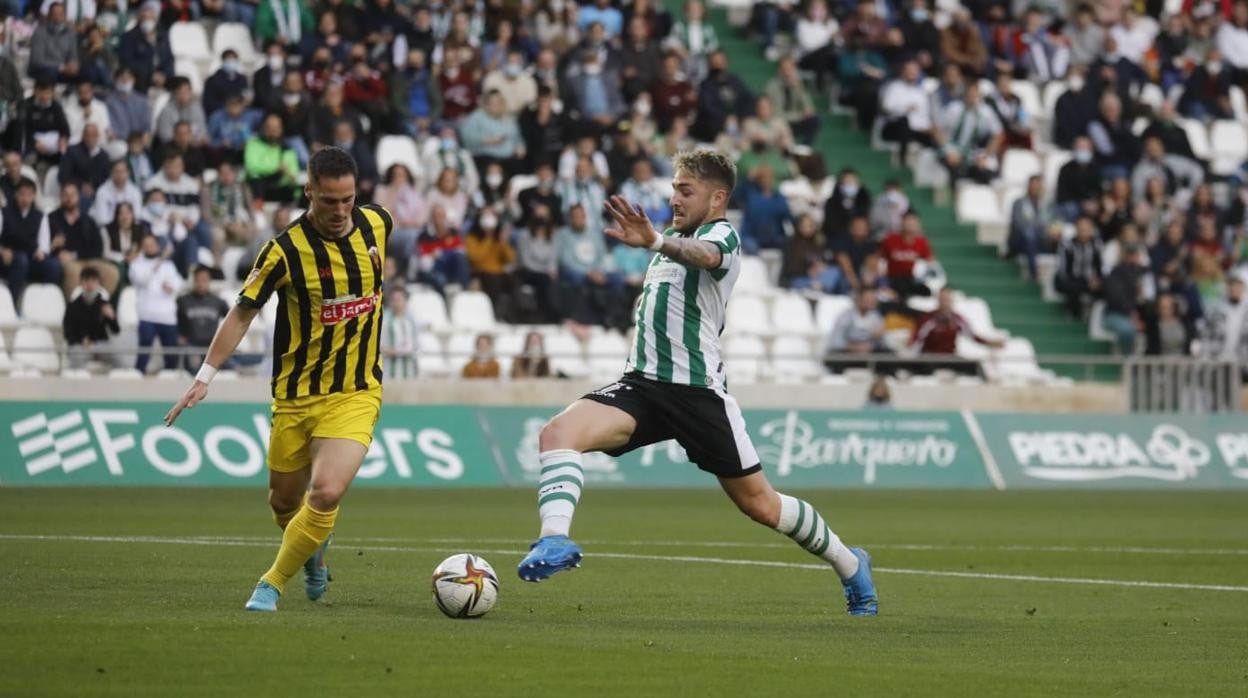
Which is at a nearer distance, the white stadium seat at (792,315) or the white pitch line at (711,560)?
the white pitch line at (711,560)

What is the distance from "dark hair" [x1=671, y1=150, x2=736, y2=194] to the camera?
35.7 feet

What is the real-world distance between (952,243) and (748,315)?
19.5ft

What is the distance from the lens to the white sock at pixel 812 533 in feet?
36.5

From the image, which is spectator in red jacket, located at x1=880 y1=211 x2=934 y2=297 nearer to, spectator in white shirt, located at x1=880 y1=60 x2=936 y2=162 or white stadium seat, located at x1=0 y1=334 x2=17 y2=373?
spectator in white shirt, located at x1=880 y1=60 x2=936 y2=162

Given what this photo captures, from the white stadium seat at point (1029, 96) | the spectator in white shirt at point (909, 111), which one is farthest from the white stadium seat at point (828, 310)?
the white stadium seat at point (1029, 96)

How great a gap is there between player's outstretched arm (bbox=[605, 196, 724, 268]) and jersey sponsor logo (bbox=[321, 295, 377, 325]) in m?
1.44

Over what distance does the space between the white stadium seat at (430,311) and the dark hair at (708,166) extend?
54.5 feet

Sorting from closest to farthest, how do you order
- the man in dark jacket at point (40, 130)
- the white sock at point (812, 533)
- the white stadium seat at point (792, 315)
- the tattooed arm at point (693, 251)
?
the tattooed arm at point (693, 251), the white sock at point (812, 533), the man in dark jacket at point (40, 130), the white stadium seat at point (792, 315)

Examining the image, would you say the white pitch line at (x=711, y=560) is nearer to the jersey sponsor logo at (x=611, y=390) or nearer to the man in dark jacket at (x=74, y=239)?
the jersey sponsor logo at (x=611, y=390)

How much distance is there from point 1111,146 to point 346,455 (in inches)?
1048

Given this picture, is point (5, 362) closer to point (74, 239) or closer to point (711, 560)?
point (74, 239)

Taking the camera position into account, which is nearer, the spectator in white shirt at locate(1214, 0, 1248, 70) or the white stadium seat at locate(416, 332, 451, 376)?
the white stadium seat at locate(416, 332, 451, 376)

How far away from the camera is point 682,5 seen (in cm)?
3572

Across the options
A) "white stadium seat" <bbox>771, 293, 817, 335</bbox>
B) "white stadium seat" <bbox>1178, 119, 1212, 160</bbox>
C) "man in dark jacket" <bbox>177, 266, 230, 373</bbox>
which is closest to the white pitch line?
"man in dark jacket" <bbox>177, 266, 230, 373</bbox>
